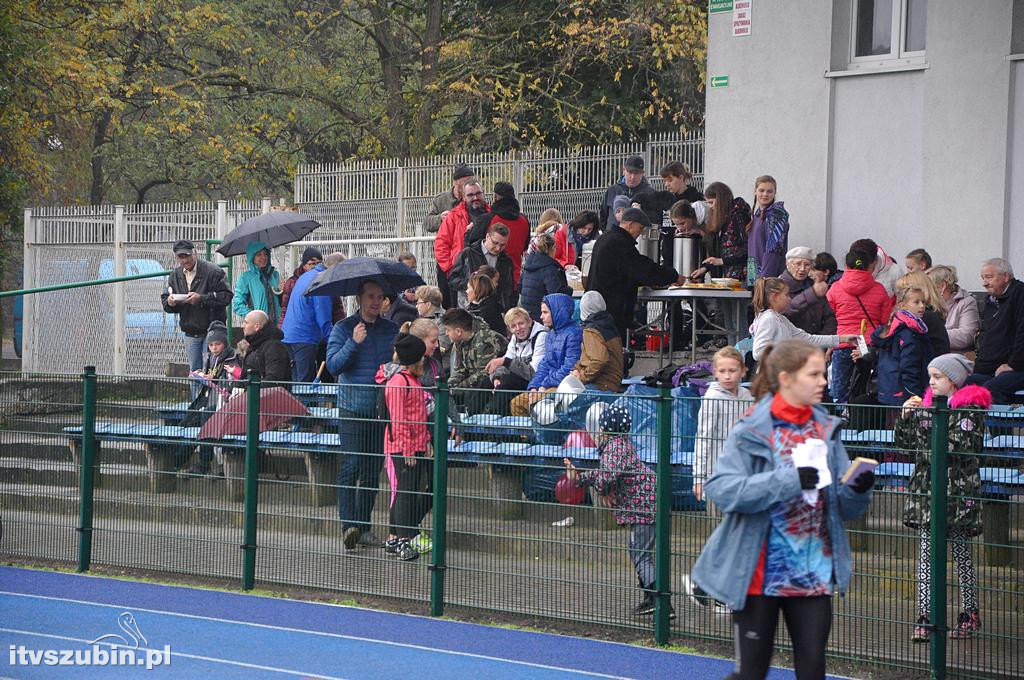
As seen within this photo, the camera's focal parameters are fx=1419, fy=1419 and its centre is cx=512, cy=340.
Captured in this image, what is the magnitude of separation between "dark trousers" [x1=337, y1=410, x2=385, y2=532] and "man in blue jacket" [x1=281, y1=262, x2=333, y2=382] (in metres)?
4.81

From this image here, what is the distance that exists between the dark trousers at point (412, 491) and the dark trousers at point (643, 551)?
165 centimetres

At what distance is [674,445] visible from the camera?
904 centimetres

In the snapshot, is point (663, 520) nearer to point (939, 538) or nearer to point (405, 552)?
point (939, 538)

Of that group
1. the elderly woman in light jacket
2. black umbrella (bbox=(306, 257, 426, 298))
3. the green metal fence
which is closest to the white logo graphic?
the green metal fence

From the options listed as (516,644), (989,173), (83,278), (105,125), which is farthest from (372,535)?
(105,125)

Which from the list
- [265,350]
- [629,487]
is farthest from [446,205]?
[629,487]

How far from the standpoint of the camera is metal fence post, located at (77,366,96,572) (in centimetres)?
1196

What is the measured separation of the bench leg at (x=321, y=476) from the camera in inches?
414

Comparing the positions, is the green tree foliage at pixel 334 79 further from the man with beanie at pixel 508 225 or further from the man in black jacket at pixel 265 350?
the man in black jacket at pixel 265 350

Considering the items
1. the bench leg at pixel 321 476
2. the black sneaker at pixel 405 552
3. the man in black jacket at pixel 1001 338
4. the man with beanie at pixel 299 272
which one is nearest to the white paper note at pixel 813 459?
the black sneaker at pixel 405 552

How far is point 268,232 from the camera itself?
1650 centimetres

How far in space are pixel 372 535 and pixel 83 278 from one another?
1193cm

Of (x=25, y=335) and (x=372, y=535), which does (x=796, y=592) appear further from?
(x=25, y=335)

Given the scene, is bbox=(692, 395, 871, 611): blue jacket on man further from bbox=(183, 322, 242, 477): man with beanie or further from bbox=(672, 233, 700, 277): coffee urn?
bbox=(672, 233, 700, 277): coffee urn
